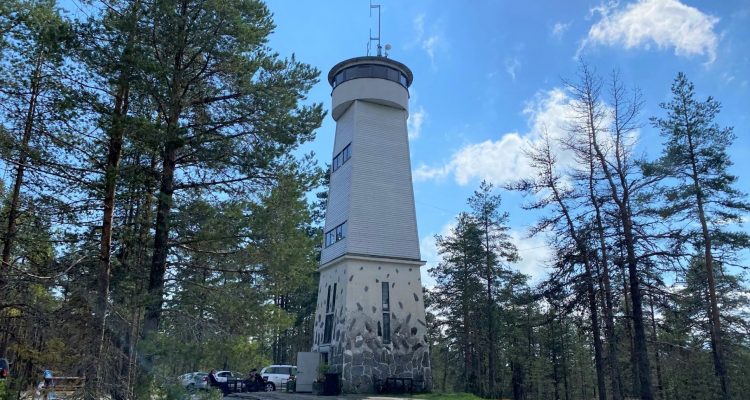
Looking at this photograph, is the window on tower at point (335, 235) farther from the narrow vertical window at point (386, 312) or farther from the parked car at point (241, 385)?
the parked car at point (241, 385)

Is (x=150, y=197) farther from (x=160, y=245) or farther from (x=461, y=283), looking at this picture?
(x=461, y=283)

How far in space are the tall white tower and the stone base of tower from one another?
1.6 inches

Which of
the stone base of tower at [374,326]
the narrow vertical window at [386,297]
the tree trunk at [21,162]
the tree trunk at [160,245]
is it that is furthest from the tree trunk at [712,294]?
the tree trunk at [21,162]

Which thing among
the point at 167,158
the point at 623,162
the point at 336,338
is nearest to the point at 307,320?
the point at 336,338

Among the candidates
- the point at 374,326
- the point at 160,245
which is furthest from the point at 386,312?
the point at 160,245

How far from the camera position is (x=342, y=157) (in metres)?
25.3

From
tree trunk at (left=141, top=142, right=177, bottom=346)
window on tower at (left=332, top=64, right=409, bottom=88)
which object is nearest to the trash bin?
tree trunk at (left=141, top=142, right=177, bottom=346)

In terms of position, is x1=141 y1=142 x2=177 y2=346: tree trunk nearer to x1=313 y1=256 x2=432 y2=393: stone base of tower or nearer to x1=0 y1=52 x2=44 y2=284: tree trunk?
x1=0 y1=52 x2=44 y2=284: tree trunk

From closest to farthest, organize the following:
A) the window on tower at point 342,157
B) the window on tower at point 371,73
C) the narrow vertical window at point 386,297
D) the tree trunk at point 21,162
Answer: the tree trunk at point 21,162 < the narrow vertical window at point 386,297 < the window on tower at point 342,157 < the window on tower at point 371,73

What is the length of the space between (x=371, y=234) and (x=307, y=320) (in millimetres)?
19664

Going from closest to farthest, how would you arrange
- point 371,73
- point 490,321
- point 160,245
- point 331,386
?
point 160,245 → point 331,386 → point 371,73 → point 490,321

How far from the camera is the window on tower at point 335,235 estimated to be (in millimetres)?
23647

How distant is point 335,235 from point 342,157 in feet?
12.3

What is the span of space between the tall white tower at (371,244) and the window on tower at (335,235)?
47 millimetres
